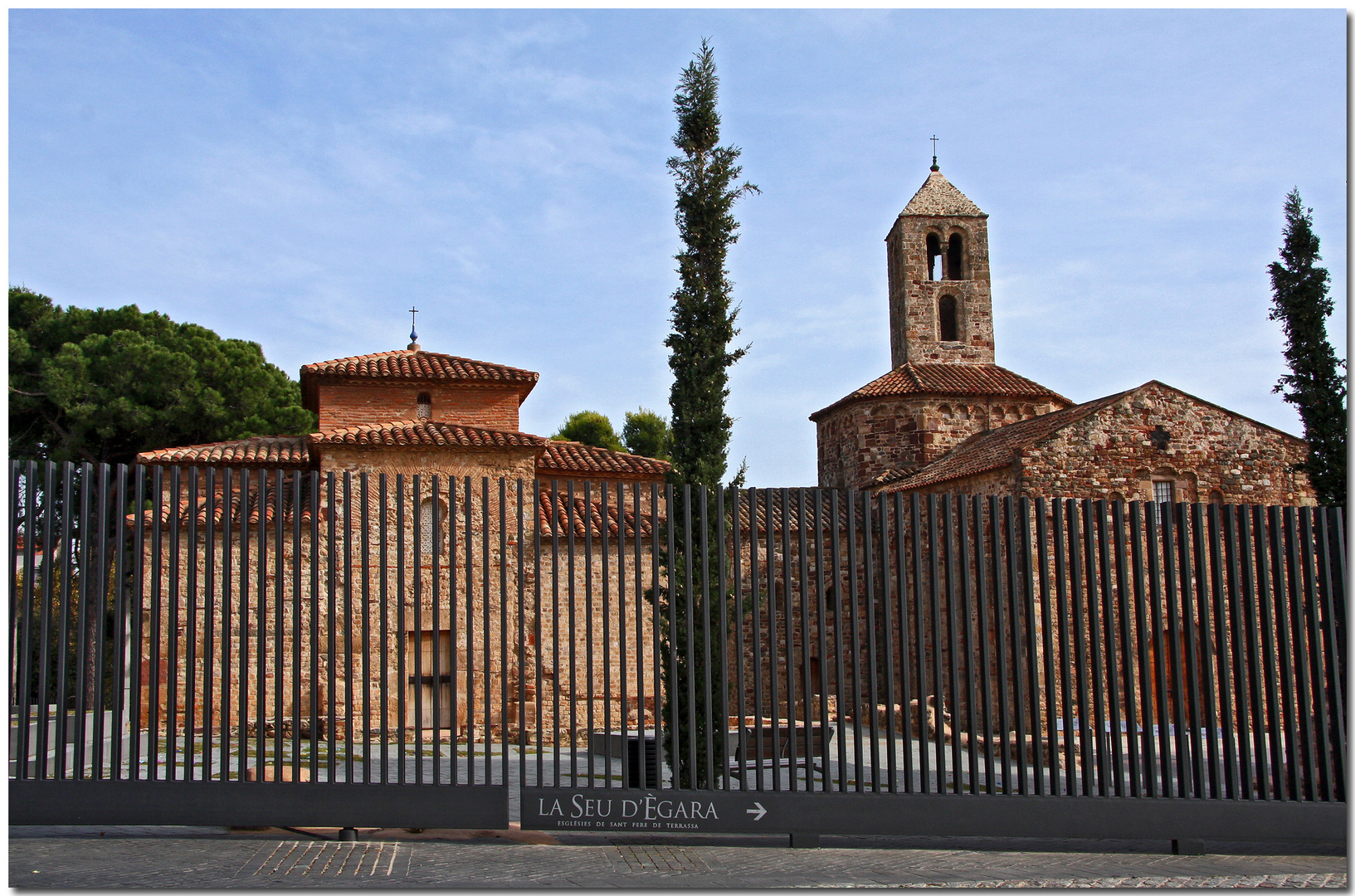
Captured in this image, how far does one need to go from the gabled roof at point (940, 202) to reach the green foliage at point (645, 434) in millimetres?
18373

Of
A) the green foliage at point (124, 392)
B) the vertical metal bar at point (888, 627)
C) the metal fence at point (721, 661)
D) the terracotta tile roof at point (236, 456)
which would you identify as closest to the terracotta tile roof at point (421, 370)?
the terracotta tile roof at point (236, 456)

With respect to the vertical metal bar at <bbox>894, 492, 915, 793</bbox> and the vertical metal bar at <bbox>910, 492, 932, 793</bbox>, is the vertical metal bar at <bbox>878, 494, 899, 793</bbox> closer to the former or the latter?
the vertical metal bar at <bbox>894, 492, 915, 793</bbox>

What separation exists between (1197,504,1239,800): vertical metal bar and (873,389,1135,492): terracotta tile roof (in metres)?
11.8

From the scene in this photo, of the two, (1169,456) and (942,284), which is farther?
(942,284)

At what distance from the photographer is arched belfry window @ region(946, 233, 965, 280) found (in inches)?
1293

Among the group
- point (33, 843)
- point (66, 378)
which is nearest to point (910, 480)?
point (33, 843)

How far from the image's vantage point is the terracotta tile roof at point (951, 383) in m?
29.1

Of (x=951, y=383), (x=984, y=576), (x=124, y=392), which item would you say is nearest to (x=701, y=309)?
(x=984, y=576)

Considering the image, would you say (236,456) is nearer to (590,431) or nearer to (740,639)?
(740,639)

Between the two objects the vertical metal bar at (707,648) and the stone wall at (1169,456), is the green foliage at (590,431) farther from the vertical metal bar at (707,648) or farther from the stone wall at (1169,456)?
the vertical metal bar at (707,648)

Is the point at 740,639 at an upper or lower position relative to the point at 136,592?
lower

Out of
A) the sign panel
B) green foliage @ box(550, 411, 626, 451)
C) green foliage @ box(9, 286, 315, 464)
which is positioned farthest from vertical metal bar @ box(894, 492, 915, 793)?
green foliage @ box(550, 411, 626, 451)

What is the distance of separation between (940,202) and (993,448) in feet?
44.4

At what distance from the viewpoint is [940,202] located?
32969 mm
